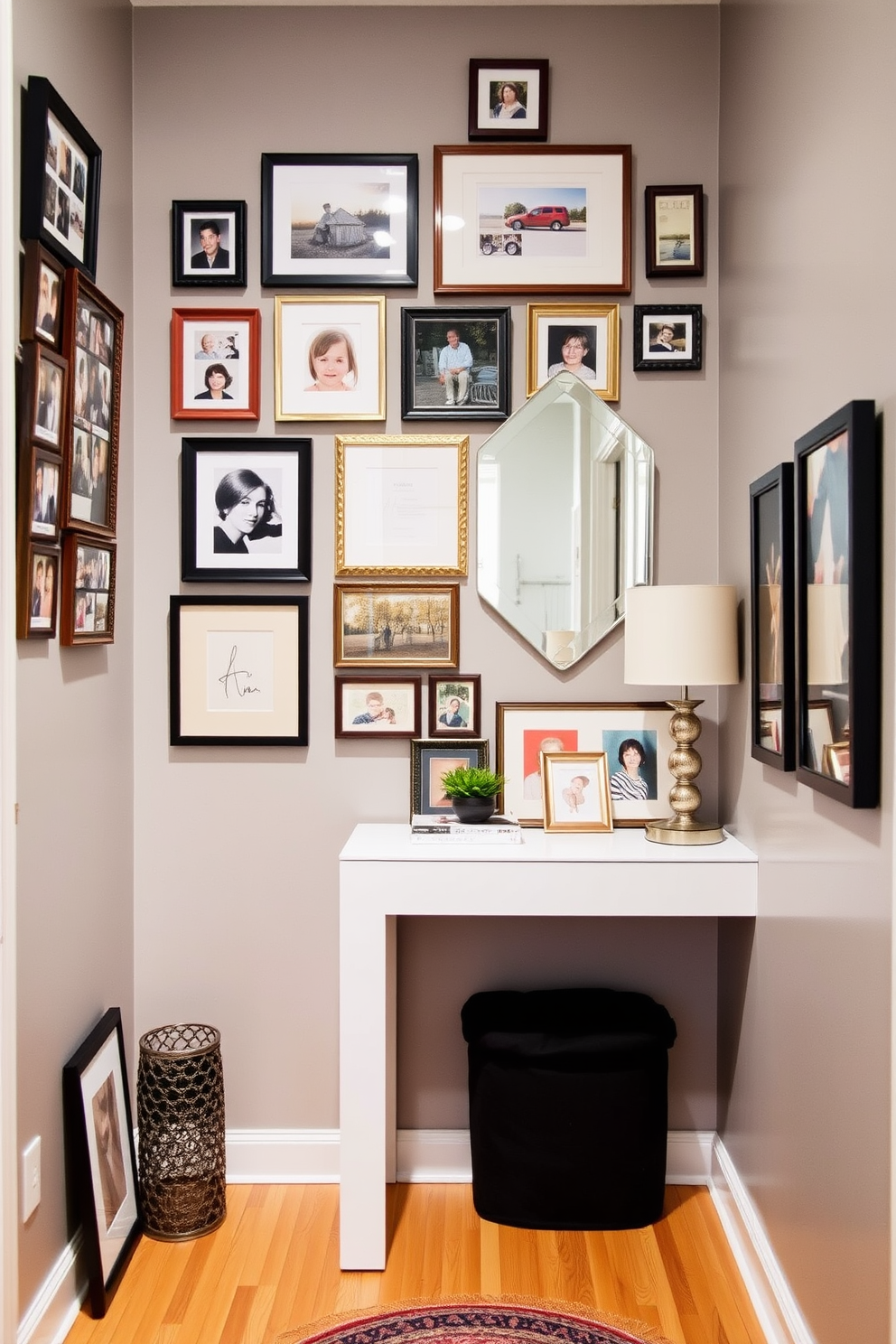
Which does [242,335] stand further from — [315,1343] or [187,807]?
[315,1343]

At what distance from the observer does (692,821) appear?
2.44m

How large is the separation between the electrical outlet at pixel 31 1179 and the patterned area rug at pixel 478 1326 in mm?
544

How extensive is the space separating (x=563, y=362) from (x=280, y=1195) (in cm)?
217

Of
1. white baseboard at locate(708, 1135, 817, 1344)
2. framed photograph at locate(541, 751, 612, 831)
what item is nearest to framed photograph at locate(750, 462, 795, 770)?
framed photograph at locate(541, 751, 612, 831)

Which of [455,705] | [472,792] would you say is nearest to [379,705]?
[455,705]

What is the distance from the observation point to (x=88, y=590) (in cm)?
222

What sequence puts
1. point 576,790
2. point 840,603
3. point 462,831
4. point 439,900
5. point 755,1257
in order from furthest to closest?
1. point 576,790
2. point 462,831
3. point 439,900
4. point 755,1257
5. point 840,603

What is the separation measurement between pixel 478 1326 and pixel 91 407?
199 cm

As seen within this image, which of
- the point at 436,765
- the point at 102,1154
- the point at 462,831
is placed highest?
the point at 436,765

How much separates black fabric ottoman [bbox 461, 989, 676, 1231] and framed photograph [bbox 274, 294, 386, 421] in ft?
5.08

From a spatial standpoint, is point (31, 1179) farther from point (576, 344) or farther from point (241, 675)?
point (576, 344)

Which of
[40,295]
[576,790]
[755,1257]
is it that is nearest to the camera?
[40,295]

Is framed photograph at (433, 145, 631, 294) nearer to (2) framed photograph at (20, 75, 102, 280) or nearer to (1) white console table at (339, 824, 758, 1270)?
(2) framed photograph at (20, 75, 102, 280)

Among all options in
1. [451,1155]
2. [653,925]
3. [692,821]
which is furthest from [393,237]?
[451,1155]
